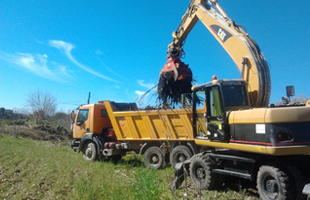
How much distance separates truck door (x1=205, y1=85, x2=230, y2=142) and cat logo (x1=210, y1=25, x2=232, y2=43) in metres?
1.94

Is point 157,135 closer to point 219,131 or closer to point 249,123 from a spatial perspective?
point 219,131

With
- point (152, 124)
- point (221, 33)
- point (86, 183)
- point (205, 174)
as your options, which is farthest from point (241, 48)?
point (86, 183)

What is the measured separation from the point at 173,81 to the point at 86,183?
496 cm

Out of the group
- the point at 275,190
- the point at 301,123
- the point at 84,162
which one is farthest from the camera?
the point at 84,162

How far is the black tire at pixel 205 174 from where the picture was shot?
561 cm

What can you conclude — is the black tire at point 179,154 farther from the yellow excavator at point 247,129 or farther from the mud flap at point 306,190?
the mud flap at point 306,190

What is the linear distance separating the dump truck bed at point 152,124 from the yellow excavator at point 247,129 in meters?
1.29

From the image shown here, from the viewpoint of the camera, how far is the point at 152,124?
346 inches

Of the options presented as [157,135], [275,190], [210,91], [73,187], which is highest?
[210,91]

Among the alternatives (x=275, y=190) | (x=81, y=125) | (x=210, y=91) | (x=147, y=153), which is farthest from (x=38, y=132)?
(x=275, y=190)

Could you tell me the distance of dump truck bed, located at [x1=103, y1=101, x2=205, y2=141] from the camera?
317 inches

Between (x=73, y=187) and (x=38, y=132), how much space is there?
57.3 ft

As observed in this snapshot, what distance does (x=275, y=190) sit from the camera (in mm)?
4309

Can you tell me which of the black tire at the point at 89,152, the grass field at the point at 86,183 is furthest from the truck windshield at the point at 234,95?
the black tire at the point at 89,152
